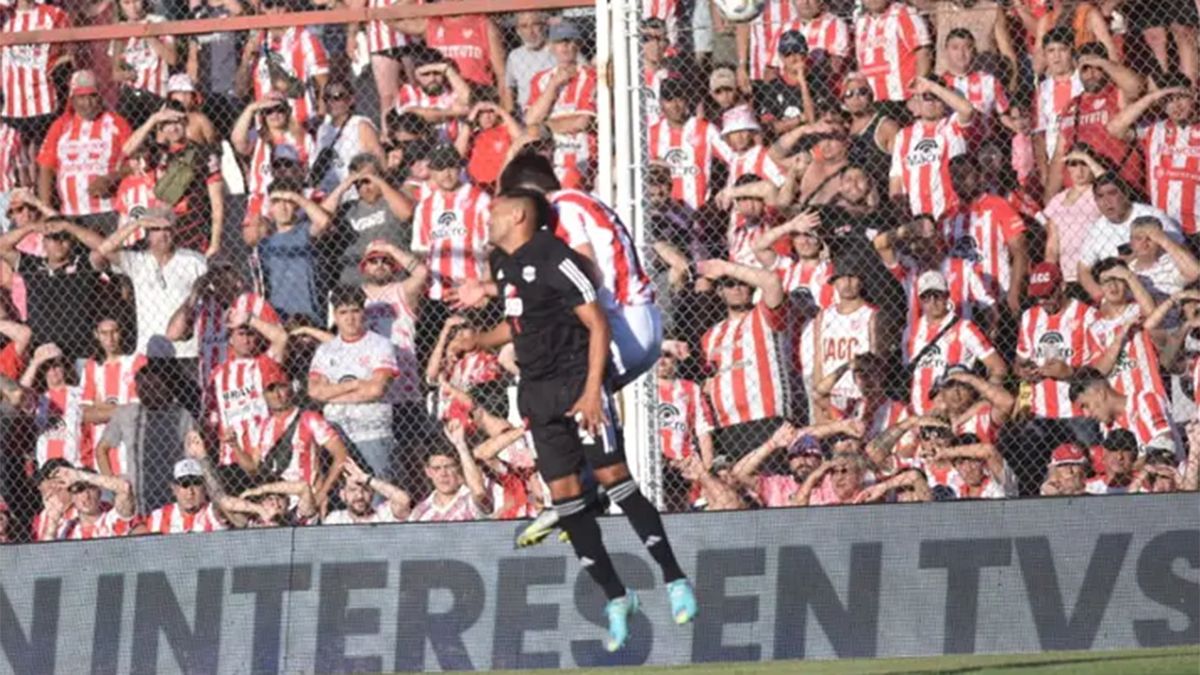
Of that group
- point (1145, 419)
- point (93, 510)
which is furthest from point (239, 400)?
point (1145, 419)

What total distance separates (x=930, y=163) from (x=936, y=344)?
4.13ft

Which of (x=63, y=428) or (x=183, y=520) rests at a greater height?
(x=63, y=428)

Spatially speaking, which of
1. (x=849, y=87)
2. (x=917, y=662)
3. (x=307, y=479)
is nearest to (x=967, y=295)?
(x=849, y=87)

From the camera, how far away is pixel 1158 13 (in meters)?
13.8

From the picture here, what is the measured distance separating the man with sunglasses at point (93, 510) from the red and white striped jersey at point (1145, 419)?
6.38 m

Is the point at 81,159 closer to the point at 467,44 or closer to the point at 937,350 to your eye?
the point at 467,44

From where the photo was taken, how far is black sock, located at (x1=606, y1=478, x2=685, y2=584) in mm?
9797

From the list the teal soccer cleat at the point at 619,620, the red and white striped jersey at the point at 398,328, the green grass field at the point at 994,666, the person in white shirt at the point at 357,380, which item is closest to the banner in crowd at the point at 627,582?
the green grass field at the point at 994,666

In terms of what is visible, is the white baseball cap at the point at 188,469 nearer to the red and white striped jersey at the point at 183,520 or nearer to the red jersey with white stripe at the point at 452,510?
the red and white striped jersey at the point at 183,520

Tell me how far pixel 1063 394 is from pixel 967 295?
36.2 inches

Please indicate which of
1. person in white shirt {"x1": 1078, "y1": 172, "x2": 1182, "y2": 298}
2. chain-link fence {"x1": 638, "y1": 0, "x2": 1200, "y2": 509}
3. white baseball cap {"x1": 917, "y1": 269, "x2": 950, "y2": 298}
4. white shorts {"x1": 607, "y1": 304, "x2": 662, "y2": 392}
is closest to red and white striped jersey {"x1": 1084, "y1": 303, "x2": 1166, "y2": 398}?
chain-link fence {"x1": 638, "y1": 0, "x2": 1200, "y2": 509}

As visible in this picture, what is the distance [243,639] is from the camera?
41.4 feet

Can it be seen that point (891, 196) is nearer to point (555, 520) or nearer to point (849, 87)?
point (849, 87)

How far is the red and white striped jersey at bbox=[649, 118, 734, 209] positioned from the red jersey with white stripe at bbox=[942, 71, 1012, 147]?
1.58m
